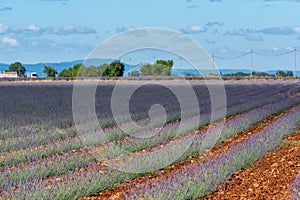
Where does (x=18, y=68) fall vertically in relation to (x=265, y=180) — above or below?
above

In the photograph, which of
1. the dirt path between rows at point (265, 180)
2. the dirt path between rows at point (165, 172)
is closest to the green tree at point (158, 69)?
the dirt path between rows at point (165, 172)

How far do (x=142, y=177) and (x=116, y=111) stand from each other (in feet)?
25.8

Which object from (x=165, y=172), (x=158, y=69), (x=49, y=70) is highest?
(x=49, y=70)

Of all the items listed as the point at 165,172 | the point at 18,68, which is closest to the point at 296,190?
the point at 165,172

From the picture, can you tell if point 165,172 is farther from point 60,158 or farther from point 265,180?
point 60,158

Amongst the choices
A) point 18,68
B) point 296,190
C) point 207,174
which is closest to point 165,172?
point 207,174

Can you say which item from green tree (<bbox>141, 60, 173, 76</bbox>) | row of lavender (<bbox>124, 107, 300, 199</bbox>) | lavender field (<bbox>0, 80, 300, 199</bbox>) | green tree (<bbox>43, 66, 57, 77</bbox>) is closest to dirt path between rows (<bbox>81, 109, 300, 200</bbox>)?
lavender field (<bbox>0, 80, 300, 199</bbox>)

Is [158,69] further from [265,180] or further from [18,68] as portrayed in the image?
[18,68]

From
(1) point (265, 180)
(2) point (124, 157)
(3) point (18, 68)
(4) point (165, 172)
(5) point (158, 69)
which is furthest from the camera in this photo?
(3) point (18, 68)

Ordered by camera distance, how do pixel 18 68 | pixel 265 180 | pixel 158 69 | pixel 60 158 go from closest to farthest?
1. pixel 265 180
2. pixel 60 158
3. pixel 158 69
4. pixel 18 68

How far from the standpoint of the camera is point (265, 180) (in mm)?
6215

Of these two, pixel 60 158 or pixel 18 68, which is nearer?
pixel 60 158

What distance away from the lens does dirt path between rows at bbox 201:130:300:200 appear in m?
5.63

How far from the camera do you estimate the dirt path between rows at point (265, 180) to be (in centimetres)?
563
